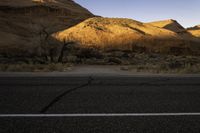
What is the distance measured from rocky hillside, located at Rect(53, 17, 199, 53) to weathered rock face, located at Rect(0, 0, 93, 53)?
6.29m

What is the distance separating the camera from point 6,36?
2090 inches

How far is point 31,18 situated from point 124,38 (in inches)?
952

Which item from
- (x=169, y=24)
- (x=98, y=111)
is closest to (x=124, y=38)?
(x=169, y=24)

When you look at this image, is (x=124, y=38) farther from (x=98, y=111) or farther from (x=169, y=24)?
(x=98, y=111)

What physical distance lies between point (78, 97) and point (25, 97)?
131 cm

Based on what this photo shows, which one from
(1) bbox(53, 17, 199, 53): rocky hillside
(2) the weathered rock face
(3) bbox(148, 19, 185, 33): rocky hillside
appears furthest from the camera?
(3) bbox(148, 19, 185, 33): rocky hillside

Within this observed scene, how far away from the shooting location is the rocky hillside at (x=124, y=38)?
51.0m

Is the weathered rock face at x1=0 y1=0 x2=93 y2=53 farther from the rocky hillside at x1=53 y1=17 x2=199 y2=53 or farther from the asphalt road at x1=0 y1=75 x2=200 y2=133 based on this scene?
the asphalt road at x1=0 y1=75 x2=200 y2=133

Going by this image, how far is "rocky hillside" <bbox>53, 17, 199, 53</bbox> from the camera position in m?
51.0

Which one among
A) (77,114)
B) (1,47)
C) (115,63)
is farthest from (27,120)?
(1,47)

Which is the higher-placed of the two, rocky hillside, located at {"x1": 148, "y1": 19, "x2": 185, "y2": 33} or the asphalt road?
rocky hillside, located at {"x1": 148, "y1": 19, "x2": 185, "y2": 33}

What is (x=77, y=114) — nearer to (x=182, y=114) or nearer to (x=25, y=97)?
(x=182, y=114)

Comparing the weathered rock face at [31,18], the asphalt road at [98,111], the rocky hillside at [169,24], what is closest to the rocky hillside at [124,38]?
the weathered rock face at [31,18]

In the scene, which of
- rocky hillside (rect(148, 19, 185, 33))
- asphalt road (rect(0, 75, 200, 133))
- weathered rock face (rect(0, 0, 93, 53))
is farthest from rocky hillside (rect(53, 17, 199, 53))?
asphalt road (rect(0, 75, 200, 133))
